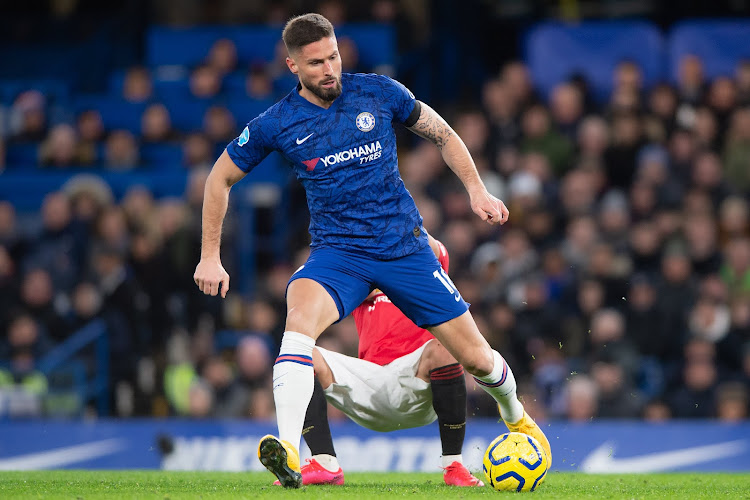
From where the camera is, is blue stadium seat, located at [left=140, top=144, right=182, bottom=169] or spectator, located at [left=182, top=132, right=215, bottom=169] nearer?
spectator, located at [left=182, top=132, right=215, bottom=169]

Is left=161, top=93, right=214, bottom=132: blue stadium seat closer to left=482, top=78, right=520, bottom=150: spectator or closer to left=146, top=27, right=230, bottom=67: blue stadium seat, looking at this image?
left=146, top=27, right=230, bottom=67: blue stadium seat

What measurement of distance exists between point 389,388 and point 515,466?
1128mm

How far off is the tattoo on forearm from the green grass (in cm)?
199

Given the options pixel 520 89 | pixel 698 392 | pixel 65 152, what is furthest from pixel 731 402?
pixel 65 152

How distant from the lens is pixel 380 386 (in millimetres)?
7395

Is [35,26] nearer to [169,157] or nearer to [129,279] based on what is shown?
[169,157]

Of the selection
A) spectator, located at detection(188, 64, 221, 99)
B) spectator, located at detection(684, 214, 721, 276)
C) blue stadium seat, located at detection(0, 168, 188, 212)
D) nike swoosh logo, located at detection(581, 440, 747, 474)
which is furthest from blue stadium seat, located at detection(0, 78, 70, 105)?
nike swoosh logo, located at detection(581, 440, 747, 474)

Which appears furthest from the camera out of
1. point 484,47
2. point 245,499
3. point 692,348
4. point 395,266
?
point 484,47

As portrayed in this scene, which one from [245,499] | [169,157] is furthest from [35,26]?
[245,499]

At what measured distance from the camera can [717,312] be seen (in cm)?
1195

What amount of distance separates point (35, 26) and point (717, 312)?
1244cm

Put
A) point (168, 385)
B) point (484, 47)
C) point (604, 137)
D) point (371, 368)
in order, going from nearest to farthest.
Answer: point (371, 368) → point (168, 385) → point (604, 137) → point (484, 47)

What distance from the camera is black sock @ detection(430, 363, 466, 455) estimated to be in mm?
7242

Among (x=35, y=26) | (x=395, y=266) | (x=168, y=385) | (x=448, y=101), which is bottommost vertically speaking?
(x=168, y=385)
